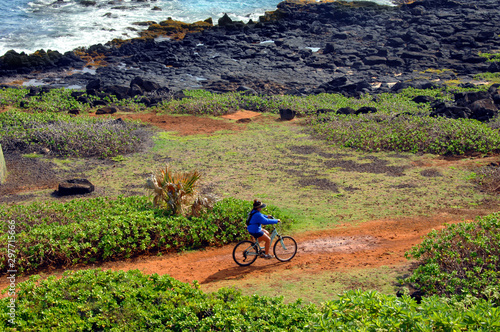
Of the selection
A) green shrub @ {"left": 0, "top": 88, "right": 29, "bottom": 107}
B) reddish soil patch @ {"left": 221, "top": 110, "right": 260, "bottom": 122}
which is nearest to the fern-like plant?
reddish soil patch @ {"left": 221, "top": 110, "right": 260, "bottom": 122}

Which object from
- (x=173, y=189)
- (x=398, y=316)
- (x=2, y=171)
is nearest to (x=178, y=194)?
(x=173, y=189)

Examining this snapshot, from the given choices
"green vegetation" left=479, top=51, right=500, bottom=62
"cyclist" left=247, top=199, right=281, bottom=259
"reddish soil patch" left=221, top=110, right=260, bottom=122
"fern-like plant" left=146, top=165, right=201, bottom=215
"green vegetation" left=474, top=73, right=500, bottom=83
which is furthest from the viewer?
"green vegetation" left=479, top=51, right=500, bottom=62

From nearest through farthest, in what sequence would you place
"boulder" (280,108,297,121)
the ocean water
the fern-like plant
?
the fern-like plant → "boulder" (280,108,297,121) → the ocean water

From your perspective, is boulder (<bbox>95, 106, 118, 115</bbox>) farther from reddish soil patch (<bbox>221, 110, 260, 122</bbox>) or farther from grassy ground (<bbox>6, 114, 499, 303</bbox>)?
reddish soil patch (<bbox>221, 110, 260, 122</bbox>)

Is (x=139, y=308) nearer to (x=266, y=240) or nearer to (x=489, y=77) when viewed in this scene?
(x=266, y=240)

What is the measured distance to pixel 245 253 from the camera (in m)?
8.52

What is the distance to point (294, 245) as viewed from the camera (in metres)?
8.93

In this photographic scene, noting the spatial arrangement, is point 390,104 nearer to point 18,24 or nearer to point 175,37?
point 175,37

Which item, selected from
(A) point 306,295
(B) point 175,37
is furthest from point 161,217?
(B) point 175,37

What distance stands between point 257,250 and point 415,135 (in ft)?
36.7

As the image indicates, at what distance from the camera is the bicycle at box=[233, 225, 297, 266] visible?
8.52 m

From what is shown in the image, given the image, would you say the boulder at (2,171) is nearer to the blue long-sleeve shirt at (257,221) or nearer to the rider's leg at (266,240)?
the blue long-sleeve shirt at (257,221)

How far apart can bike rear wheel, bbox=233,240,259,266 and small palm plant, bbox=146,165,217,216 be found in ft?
5.76

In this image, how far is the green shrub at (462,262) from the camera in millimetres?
6500
